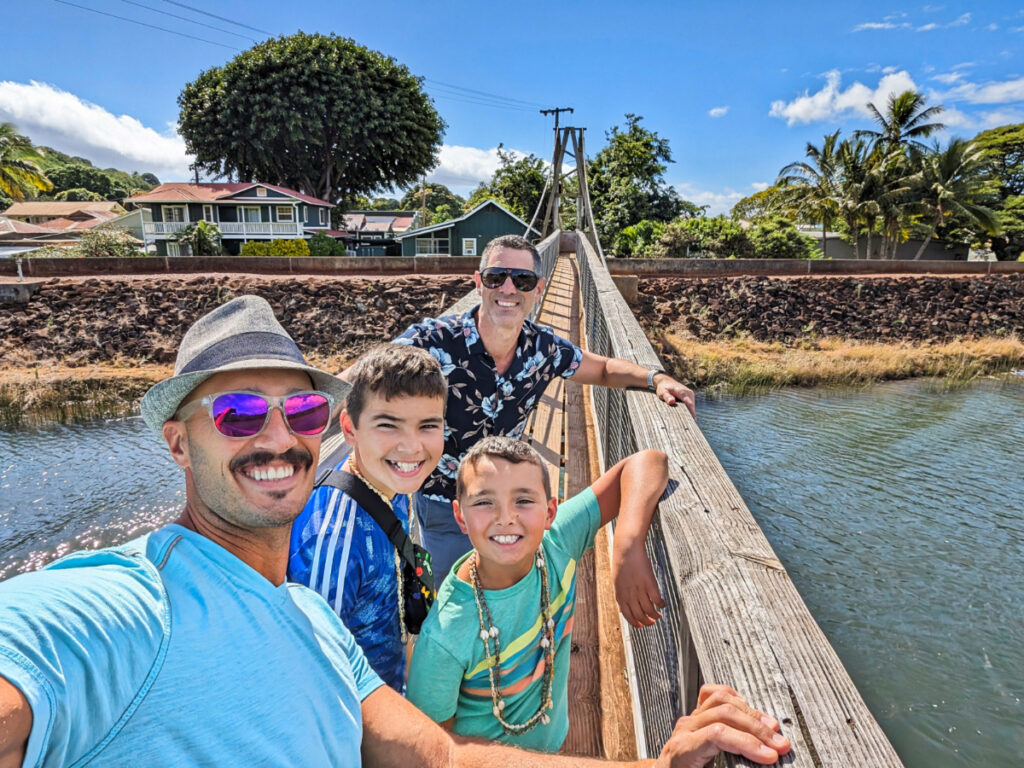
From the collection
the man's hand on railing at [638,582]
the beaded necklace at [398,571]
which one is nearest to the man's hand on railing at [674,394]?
the man's hand on railing at [638,582]

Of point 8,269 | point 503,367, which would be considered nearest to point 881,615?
point 503,367

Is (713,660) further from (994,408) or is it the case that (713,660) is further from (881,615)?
(994,408)

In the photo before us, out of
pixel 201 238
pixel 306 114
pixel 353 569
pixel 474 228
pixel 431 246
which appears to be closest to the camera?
pixel 353 569

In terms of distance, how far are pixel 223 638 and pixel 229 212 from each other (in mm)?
36164

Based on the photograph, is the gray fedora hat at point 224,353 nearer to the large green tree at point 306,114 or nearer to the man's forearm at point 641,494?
the man's forearm at point 641,494

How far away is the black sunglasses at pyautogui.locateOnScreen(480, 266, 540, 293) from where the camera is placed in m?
2.39

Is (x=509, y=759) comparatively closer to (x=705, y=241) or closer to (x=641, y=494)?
(x=641, y=494)

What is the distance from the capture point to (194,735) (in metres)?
0.75

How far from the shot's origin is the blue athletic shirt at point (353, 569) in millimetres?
1219

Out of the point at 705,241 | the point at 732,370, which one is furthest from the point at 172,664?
the point at 705,241

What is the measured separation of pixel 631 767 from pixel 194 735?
640mm

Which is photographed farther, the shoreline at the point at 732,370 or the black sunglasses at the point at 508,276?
the shoreline at the point at 732,370

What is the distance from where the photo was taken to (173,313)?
18672 millimetres

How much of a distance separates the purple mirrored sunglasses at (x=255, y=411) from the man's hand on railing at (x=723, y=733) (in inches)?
31.4
